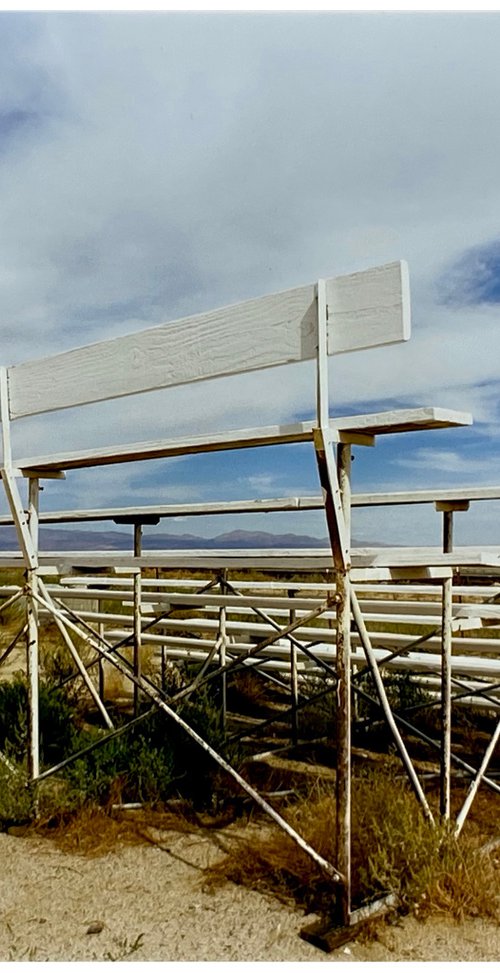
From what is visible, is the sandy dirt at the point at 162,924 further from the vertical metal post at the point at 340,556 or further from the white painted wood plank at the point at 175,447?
the white painted wood plank at the point at 175,447

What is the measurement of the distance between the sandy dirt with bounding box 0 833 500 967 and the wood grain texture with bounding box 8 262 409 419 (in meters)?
3.03

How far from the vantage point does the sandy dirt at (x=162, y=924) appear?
4535mm

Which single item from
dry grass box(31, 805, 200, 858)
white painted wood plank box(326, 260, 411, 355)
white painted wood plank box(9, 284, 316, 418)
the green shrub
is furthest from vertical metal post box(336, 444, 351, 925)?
the green shrub

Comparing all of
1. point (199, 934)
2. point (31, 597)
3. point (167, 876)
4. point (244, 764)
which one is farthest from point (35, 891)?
point (244, 764)

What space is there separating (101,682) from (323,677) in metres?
2.50

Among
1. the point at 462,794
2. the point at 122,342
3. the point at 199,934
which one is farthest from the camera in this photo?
the point at 462,794

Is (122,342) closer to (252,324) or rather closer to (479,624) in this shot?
(252,324)

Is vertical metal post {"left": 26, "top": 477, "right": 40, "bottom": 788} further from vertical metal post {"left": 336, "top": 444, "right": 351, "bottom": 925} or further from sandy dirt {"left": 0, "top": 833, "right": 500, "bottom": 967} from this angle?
vertical metal post {"left": 336, "top": 444, "right": 351, "bottom": 925}

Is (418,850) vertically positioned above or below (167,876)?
above

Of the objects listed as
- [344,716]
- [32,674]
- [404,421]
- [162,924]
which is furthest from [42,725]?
[404,421]

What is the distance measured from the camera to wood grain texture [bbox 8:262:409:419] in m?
4.62

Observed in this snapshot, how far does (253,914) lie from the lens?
4918 millimetres

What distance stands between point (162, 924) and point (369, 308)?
11.3 feet

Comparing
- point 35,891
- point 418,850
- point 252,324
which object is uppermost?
point 252,324
